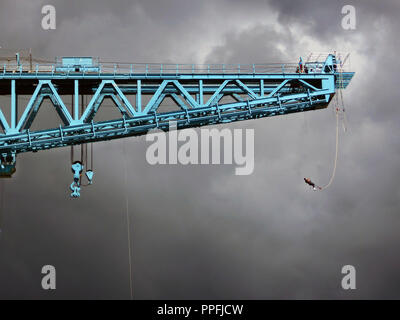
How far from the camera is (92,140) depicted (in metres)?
59.4

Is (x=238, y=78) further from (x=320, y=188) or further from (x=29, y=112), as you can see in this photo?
(x=29, y=112)

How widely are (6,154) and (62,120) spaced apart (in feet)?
15.1

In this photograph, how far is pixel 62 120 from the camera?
194 feet

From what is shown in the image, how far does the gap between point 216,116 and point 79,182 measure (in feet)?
34.5

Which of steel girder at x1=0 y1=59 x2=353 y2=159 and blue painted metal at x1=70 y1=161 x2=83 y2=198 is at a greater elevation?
steel girder at x1=0 y1=59 x2=353 y2=159

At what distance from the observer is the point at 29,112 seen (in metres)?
59.3

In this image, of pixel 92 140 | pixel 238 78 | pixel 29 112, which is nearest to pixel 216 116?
pixel 238 78

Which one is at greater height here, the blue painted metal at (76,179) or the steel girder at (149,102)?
the steel girder at (149,102)

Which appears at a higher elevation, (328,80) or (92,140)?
(328,80)

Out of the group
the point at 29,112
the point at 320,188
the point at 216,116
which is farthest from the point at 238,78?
the point at 29,112

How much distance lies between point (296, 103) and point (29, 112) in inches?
743
